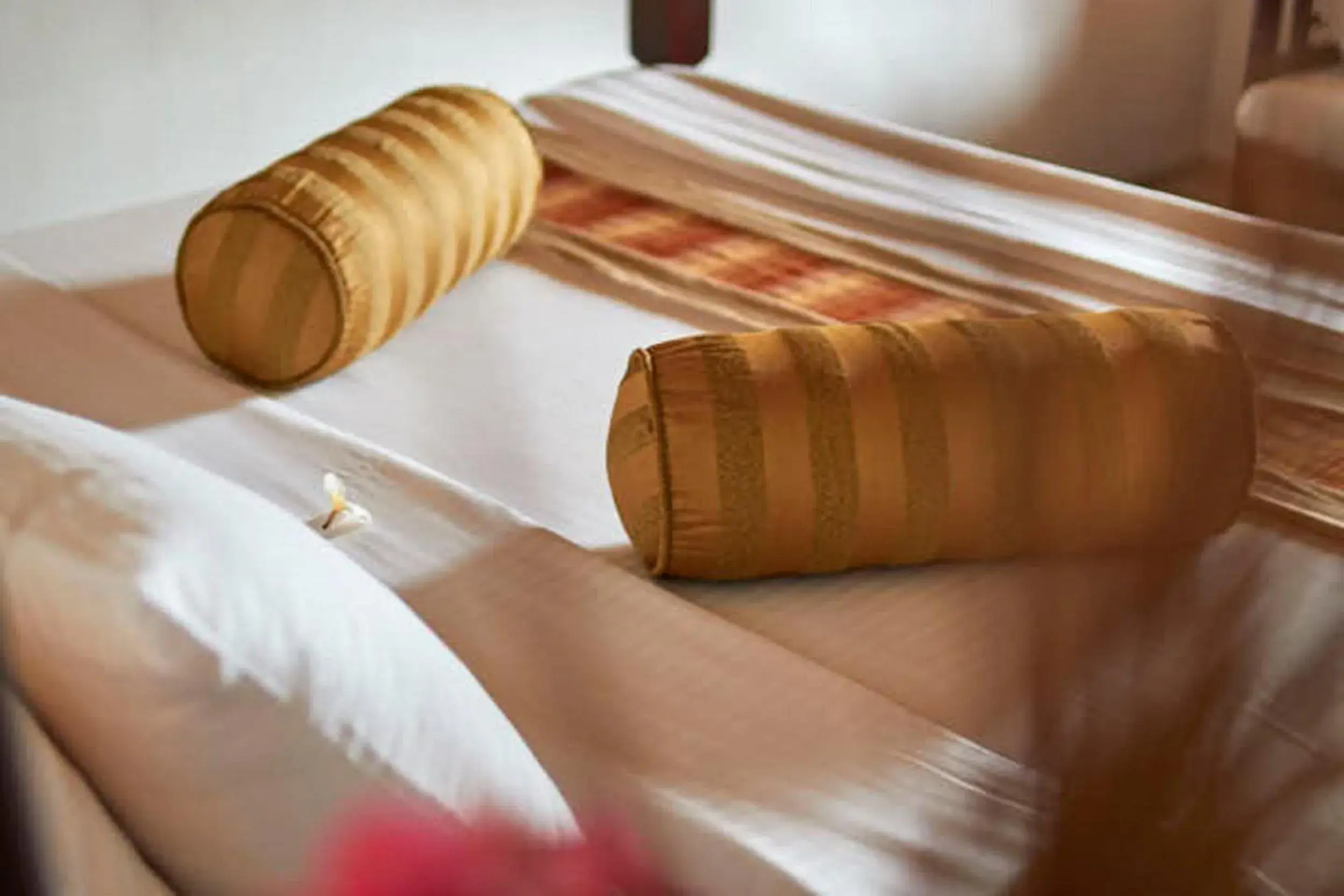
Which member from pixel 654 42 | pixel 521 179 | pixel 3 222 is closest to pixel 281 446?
pixel 521 179

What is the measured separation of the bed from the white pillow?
0.08 m

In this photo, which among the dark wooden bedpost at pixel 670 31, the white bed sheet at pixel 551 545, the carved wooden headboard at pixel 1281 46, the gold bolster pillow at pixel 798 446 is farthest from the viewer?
the dark wooden bedpost at pixel 670 31

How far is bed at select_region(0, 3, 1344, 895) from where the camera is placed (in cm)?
35

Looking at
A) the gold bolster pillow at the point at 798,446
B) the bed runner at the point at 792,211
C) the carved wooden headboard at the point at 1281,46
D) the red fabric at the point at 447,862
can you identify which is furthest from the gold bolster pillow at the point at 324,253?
the carved wooden headboard at the point at 1281,46

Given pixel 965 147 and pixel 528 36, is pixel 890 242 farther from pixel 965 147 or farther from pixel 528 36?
pixel 528 36

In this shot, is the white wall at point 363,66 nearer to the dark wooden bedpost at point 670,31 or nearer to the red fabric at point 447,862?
the dark wooden bedpost at point 670,31

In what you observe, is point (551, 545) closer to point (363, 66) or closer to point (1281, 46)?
point (1281, 46)

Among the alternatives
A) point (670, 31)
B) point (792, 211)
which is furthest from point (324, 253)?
point (670, 31)

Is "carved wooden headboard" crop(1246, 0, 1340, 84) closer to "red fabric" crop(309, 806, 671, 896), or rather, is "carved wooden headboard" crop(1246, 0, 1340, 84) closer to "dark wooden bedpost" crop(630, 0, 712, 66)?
"red fabric" crop(309, 806, 671, 896)

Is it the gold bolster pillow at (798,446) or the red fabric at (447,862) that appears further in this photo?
the gold bolster pillow at (798,446)

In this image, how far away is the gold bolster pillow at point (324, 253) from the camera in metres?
1.17

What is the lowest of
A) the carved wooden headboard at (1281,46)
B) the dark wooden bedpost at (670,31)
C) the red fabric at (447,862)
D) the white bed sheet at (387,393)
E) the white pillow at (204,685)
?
the white bed sheet at (387,393)

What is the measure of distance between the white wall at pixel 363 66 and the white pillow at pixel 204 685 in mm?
663

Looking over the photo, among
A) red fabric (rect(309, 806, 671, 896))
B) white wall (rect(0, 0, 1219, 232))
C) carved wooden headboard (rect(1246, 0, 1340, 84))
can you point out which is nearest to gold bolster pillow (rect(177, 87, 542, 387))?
white wall (rect(0, 0, 1219, 232))
